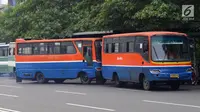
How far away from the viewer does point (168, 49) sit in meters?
20.7

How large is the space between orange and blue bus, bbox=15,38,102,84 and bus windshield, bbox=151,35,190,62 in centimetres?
652

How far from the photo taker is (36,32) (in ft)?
111

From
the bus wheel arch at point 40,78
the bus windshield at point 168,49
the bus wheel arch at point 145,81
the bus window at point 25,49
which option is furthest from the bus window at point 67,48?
the bus windshield at point 168,49

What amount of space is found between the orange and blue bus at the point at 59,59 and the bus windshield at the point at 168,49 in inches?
257

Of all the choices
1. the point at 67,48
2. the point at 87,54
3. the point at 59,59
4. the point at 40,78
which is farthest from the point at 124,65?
the point at 40,78

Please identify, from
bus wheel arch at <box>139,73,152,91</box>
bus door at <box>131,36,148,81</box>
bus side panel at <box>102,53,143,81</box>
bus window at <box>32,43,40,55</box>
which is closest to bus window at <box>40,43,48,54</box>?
bus window at <box>32,43,40,55</box>

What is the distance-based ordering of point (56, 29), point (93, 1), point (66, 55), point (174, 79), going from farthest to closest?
1. point (56, 29)
2. point (93, 1)
3. point (66, 55)
4. point (174, 79)

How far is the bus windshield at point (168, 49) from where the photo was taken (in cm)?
2064

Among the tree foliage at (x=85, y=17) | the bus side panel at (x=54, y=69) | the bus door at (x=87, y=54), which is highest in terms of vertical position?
the tree foliage at (x=85, y=17)

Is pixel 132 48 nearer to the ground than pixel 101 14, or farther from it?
nearer to the ground

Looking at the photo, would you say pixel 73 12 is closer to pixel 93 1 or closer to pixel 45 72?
pixel 93 1

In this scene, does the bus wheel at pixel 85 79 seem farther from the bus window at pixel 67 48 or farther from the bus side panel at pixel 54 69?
the bus window at pixel 67 48

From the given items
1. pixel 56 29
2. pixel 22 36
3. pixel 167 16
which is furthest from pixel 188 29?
pixel 22 36

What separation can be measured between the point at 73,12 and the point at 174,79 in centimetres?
1528
